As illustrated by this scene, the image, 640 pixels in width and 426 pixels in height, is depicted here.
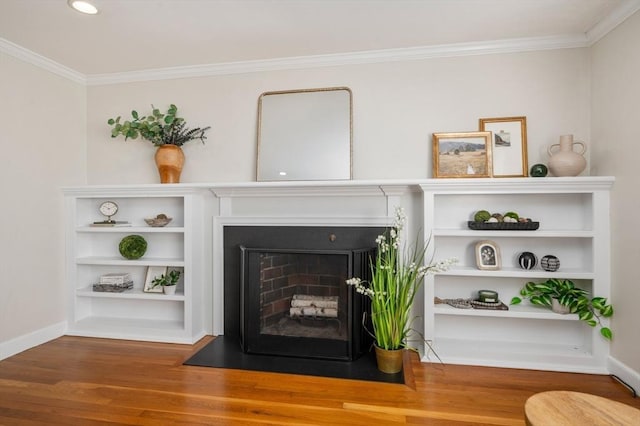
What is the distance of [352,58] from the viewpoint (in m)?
2.81

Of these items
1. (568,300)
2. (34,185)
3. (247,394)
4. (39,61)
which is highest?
(39,61)

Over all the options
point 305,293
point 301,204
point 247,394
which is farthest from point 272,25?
point 247,394

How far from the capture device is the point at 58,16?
2.23 meters

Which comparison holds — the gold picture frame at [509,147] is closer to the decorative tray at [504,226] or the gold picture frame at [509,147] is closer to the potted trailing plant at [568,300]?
the decorative tray at [504,226]

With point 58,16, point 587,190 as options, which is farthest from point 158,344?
point 587,190

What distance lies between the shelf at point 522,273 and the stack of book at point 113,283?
2.57 m

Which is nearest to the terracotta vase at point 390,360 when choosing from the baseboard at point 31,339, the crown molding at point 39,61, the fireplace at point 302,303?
the fireplace at point 302,303

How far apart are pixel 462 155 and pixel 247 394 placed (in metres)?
2.11

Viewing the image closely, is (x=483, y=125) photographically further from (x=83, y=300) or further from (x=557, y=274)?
(x=83, y=300)

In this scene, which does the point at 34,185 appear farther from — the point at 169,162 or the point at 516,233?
the point at 516,233

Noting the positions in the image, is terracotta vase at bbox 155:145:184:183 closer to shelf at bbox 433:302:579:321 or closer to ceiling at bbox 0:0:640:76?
ceiling at bbox 0:0:640:76

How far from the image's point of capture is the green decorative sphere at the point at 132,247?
9.80 feet

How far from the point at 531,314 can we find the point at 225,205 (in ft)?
7.74

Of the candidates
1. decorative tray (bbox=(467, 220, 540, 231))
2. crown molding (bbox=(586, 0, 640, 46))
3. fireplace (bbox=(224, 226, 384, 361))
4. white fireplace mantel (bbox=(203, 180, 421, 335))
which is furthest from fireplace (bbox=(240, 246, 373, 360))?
crown molding (bbox=(586, 0, 640, 46))
